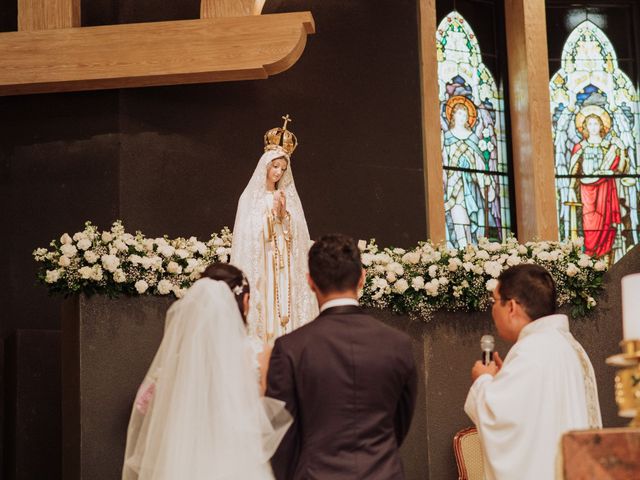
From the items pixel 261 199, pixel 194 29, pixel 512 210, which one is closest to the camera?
pixel 261 199

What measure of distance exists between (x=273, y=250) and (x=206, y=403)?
2.72 meters

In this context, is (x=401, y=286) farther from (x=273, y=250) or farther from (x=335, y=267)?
(x=335, y=267)

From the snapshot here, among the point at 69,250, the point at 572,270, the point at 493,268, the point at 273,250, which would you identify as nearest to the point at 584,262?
Result: the point at 572,270

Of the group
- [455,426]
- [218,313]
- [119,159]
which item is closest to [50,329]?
[119,159]

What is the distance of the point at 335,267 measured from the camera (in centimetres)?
397

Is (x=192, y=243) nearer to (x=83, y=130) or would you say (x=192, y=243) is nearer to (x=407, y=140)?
(x=83, y=130)

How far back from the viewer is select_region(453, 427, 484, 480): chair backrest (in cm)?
706

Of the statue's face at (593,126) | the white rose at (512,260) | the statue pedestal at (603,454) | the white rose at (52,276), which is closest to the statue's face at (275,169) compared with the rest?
the white rose at (52,276)

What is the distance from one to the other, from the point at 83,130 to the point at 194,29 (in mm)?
1293

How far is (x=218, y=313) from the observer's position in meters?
4.40

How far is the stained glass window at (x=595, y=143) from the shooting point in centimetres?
1178

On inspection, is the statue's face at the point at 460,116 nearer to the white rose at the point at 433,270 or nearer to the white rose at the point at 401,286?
the white rose at the point at 433,270

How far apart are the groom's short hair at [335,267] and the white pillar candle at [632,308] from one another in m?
1.03

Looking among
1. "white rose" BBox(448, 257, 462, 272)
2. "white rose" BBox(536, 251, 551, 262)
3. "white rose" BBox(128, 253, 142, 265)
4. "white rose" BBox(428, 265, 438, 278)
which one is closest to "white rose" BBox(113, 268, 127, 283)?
"white rose" BBox(128, 253, 142, 265)
